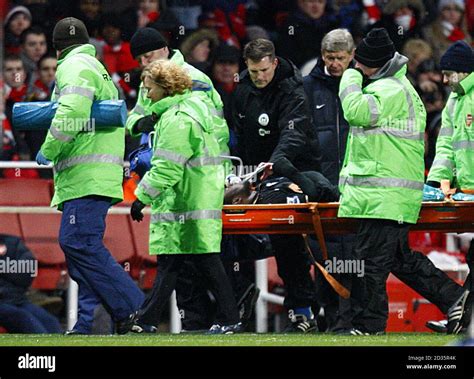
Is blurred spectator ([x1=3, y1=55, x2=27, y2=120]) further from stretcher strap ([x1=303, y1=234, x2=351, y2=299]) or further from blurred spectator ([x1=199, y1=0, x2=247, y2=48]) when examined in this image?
stretcher strap ([x1=303, y1=234, x2=351, y2=299])

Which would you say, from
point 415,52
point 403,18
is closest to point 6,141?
point 415,52

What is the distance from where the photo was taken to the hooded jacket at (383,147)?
38.1ft

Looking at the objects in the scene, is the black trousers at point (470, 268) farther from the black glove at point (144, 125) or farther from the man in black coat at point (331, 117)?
the black glove at point (144, 125)

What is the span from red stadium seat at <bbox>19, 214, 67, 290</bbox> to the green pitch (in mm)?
2460

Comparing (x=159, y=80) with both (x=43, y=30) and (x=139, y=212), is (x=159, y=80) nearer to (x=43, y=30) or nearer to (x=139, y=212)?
(x=139, y=212)

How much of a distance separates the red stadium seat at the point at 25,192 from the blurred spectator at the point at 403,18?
4.07 m

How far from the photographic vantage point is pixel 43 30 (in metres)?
16.1

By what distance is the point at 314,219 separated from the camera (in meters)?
12.2

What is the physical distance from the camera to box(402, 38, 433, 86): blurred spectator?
1705 cm

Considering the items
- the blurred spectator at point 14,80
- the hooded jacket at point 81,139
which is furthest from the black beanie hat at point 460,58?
the blurred spectator at point 14,80

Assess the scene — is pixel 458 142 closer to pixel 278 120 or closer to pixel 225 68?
pixel 278 120

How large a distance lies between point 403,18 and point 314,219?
569 centimetres

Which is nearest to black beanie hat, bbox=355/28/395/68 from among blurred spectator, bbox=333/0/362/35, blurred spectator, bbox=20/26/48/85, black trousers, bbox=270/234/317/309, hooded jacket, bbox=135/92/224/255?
hooded jacket, bbox=135/92/224/255
